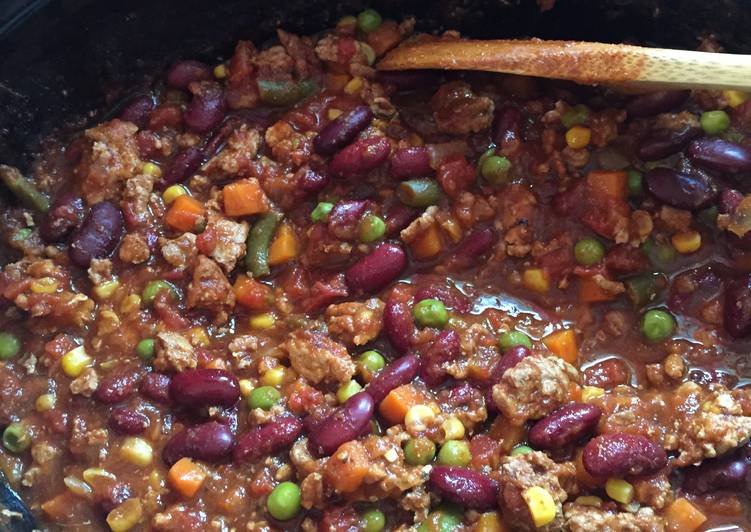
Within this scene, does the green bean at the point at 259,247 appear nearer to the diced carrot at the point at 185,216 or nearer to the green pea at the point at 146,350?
the diced carrot at the point at 185,216

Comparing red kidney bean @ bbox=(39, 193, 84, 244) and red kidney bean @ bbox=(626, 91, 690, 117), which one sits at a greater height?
red kidney bean @ bbox=(39, 193, 84, 244)

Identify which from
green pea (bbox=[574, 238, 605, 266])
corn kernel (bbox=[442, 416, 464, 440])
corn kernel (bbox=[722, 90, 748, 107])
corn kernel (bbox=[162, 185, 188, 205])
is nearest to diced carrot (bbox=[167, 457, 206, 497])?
corn kernel (bbox=[442, 416, 464, 440])

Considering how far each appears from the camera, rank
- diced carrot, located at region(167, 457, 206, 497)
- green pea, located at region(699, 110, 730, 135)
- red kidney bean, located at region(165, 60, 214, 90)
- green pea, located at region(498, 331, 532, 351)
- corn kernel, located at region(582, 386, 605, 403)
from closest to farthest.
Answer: diced carrot, located at region(167, 457, 206, 497), corn kernel, located at region(582, 386, 605, 403), green pea, located at region(498, 331, 532, 351), green pea, located at region(699, 110, 730, 135), red kidney bean, located at region(165, 60, 214, 90)

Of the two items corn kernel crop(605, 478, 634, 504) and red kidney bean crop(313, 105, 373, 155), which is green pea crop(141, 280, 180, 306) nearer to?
red kidney bean crop(313, 105, 373, 155)

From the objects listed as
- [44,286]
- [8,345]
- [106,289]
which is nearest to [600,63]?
[106,289]

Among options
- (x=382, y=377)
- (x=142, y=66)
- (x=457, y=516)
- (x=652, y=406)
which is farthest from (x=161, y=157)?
(x=652, y=406)
